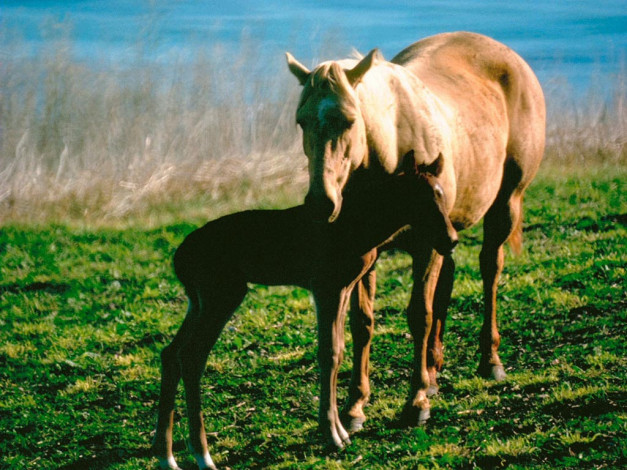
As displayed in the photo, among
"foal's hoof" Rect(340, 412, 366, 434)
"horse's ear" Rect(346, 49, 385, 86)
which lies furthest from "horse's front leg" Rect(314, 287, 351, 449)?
"horse's ear" Rect(346, 49, 385, 86)

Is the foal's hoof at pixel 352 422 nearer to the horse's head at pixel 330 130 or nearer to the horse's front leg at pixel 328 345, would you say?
the horse's front leg at pixel 328 345

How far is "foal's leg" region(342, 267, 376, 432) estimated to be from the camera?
5.42 m

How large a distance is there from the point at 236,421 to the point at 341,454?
1196 millimetres

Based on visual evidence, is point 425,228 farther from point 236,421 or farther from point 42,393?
point 42,393

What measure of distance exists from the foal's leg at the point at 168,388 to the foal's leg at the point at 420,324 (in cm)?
152

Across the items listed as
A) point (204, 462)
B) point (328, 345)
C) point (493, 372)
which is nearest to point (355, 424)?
point (328, 345)

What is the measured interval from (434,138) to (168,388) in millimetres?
2393

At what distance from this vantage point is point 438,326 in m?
6.33

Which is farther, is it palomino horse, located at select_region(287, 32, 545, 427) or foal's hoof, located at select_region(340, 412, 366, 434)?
foal's hoof, located at select_region(340, 412, 366, 434)

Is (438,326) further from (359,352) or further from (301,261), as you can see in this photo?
(301,261)

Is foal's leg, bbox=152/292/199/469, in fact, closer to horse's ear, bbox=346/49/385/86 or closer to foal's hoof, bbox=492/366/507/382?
horse's ear, bbox=346/49/385/86

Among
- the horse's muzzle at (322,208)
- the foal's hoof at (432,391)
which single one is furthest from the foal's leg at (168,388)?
the foal's hoof at (432,391)

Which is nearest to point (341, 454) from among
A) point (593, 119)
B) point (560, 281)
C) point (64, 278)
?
point (560, 281)

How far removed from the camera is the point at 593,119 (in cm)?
1577
